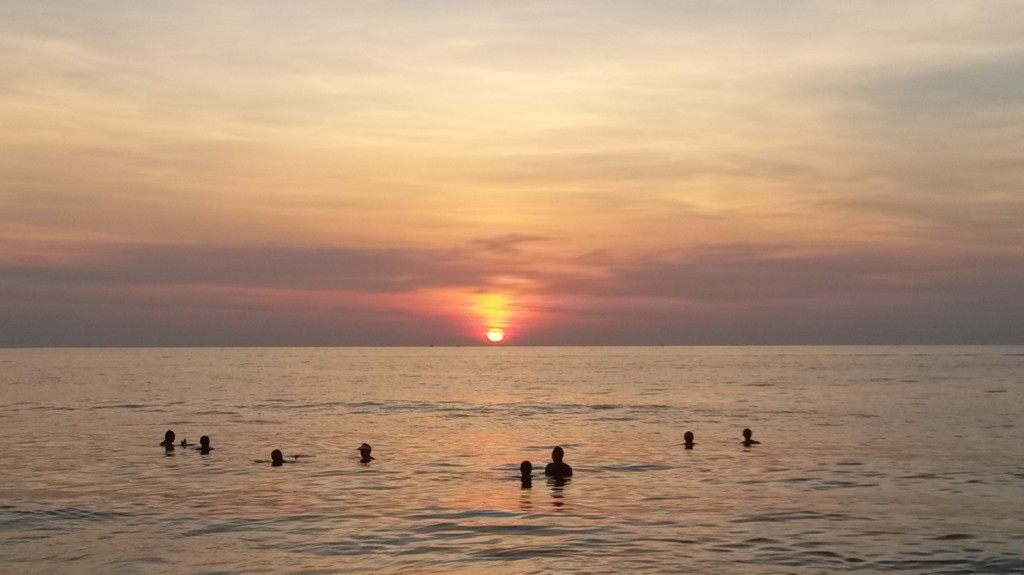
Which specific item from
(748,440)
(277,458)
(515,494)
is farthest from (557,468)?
(748,440)

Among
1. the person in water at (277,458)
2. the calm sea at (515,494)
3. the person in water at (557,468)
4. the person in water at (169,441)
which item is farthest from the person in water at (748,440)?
the person in water at (169,441)

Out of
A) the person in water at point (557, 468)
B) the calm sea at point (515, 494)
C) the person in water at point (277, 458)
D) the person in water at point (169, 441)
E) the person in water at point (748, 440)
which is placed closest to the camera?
the calm sea at point (515, 494)

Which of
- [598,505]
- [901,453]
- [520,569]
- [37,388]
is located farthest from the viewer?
[37,388]

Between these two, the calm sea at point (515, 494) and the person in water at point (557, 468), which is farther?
the person in water at point (557, 468)

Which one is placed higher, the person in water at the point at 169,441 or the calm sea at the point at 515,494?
the person in water at the point at 169,441

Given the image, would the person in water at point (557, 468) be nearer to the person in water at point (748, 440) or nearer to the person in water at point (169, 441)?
the person in water at point (748, 440)

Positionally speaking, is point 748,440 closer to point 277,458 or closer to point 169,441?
point 277,458

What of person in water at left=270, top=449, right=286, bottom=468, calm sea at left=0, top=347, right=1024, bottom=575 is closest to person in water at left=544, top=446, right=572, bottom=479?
calm sea at left=0, top=347, right=1024, bottom=575

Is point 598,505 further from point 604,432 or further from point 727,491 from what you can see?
point 604,432

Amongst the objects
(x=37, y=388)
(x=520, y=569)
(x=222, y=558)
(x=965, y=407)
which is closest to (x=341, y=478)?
(x=222, y=558)

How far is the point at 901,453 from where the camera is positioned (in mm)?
43375

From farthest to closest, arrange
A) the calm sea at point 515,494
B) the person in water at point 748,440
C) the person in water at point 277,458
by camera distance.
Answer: the person in water at point 748,440
the person in water at point 277,458
the calm sea at point 515,494

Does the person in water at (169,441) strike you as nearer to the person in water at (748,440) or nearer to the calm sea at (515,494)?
the calm sea at (515,494)

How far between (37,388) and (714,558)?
336 ft
